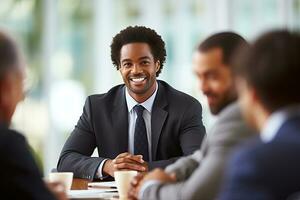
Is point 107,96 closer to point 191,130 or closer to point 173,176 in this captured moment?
point 191,130

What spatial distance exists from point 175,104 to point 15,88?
1.78 metres

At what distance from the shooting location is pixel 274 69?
4.78ft

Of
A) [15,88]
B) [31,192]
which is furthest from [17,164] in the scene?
[15,88]

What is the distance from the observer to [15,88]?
1.82m

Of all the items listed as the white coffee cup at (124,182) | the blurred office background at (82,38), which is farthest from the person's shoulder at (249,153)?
the blurred office background at (82,38)

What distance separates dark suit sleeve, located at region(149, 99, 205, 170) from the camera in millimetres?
3349

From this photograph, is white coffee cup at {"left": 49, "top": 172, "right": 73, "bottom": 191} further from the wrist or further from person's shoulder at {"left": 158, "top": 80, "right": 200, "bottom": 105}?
person's shoulder at {"left": 158, "top": 80, "right": 200, "bottom": 105}

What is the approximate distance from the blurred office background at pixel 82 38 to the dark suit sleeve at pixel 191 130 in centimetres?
215

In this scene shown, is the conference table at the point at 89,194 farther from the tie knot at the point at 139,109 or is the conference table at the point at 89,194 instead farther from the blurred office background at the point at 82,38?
the blurred office background at the point at 82,38

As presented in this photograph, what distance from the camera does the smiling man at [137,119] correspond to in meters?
3.42

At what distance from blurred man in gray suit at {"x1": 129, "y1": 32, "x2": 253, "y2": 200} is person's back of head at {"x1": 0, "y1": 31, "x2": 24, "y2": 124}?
0.51 m

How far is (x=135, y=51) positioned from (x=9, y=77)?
1.89 meters

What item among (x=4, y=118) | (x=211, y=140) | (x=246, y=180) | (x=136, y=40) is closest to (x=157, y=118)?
(x=136, y=40)

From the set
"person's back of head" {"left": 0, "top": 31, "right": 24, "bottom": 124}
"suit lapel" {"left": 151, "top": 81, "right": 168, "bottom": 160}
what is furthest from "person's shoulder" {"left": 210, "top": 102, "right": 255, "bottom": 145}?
"suit lapel" {"left": 151, "top": 81, "right": 168, "bottom": 160}
